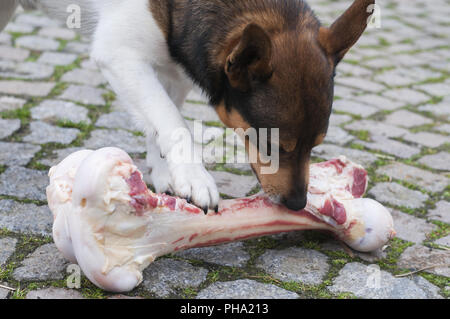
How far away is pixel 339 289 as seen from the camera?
8.86 ft

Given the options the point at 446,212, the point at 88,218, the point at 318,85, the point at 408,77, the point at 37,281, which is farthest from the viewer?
the point at 408,77

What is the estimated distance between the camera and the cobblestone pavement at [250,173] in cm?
270

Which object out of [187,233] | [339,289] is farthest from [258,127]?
[339,289]

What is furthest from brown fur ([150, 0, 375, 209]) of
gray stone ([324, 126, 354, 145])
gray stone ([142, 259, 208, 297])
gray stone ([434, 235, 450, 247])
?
gray stone ([324, 126, 354, 145])

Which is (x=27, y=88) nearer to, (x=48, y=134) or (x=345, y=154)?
(x=48, y=134)

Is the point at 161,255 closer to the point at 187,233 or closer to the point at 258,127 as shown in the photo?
the point at 187,233

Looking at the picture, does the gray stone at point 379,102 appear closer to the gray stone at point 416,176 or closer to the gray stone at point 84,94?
the gray stone at point 416,176

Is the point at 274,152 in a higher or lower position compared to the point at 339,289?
higher

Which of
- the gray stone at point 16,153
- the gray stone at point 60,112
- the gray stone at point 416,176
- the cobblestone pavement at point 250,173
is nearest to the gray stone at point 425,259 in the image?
the cobblestone pavement at point 250,173

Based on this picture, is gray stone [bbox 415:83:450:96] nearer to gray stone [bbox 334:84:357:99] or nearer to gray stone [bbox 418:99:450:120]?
gray stone [bbox 418:99:450:120]

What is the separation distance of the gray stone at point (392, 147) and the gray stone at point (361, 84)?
1.39 metres

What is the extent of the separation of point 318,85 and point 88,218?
1351 mm

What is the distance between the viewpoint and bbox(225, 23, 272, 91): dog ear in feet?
8.75

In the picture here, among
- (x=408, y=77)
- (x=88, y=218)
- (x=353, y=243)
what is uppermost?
(x=88, y=218)
